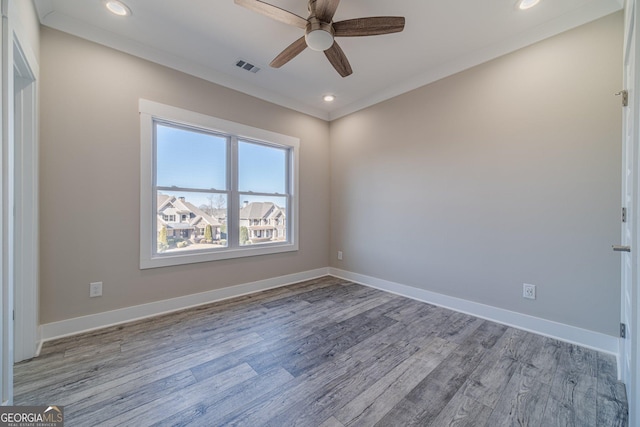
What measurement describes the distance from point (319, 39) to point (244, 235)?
2.52m

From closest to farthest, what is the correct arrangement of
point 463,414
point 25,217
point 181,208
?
point 463,414
point 25,217
point 181,208

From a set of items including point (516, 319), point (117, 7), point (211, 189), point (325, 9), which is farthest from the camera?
point (211, 189)

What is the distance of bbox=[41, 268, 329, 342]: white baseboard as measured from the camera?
2.20 meters

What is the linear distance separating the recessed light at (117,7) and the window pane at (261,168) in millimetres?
1594

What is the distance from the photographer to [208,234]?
317cm

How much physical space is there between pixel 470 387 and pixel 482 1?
9.50 ft

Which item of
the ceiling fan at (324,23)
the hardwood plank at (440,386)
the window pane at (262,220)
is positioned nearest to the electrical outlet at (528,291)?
the hardwood plank at (440,386)

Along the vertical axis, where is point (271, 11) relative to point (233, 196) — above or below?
above

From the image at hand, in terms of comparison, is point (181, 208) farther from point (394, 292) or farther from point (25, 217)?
point (394, 292)

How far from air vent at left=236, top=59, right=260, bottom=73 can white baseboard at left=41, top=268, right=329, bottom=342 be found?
275 cm

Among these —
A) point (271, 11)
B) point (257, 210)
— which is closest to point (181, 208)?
point (257, 210)

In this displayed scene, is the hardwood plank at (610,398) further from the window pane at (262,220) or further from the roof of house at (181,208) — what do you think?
the roof of house at (181,208)

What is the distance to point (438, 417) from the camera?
138cm

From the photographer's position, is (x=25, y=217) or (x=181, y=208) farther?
(x=181, y=208)
